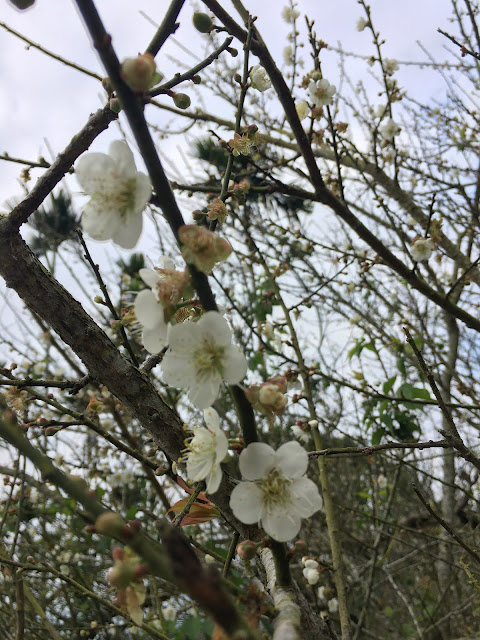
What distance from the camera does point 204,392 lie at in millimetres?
728

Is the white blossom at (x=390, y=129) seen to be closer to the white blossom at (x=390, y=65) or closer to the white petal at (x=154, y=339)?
the white blossom at (x=390, y=65)

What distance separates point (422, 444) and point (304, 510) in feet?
1.58

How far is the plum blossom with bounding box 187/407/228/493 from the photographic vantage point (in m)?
0.66

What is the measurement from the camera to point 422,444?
1056 mm

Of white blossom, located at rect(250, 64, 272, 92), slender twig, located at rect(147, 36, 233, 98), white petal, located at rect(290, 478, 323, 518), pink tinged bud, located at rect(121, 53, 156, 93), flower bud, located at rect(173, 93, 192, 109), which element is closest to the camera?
pink tinged bud, located at rect(121, 53, 156, 93)

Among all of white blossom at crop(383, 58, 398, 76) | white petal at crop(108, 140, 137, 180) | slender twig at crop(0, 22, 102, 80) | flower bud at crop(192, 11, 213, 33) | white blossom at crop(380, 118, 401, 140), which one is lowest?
white petal at crop(108, 140, 137, 180)

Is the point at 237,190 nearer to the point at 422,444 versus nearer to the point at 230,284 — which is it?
the point at 422,444

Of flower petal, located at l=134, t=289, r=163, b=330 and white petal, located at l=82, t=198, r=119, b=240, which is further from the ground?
white petal, located at l=82, t=198, r=119, b=240

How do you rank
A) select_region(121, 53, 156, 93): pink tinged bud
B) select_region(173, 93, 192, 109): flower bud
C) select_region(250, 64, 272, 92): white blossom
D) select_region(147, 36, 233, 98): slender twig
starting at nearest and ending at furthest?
select_region(121, 53, 156, 93): pink tinged bud, select_region(147, 36, 233, 98): slender twig, select_region(173, 93, 192, 109): flower bud, select_region(250, 64, 272, 92): white blossom

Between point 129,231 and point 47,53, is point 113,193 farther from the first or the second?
point 47,53

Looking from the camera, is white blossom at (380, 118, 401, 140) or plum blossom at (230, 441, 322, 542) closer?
plum blossom at (230, 441, 322, 542)

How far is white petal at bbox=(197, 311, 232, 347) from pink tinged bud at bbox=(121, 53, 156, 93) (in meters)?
0.29

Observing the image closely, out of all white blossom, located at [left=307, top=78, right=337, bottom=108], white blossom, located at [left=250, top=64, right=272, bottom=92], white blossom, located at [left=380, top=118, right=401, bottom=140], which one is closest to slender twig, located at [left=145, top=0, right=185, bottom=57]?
white blossom, located at [left=250, top=64, right=272, bottom=92]

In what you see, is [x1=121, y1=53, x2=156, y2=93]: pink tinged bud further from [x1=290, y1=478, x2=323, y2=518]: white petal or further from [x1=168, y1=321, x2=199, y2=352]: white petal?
[x1=290, y1=478, x2=323, y2=518]: white petal
